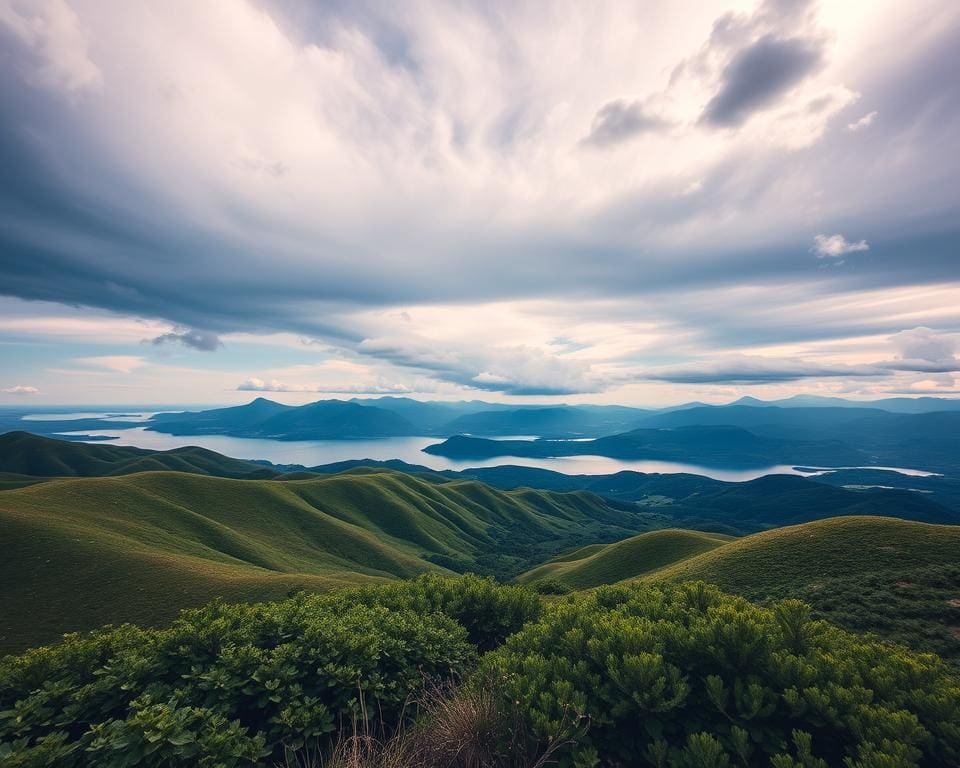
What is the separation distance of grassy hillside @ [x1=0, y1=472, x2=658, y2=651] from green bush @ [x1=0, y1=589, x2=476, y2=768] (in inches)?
1375

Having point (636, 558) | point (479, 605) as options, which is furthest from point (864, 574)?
point (636, 558)

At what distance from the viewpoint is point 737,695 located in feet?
25.1

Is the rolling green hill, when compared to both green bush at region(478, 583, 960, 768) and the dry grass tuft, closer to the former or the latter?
green bush at region(478, 583, 960, 768)

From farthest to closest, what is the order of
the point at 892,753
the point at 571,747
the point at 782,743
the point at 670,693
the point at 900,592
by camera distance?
the point at 900,592, the point at 670,693, the point at 571,747, the point at 782,743, the point at 892,753

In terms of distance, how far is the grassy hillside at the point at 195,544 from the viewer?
42.8m

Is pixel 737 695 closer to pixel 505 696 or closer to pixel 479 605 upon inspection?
pixel 505 696

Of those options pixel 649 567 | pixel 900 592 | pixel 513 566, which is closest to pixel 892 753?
pixel 900 592

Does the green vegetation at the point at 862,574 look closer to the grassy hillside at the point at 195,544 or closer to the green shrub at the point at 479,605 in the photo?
the green shrub at the point at 479,605

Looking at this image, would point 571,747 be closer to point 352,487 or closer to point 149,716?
point 149,716

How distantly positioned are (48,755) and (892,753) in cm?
1352

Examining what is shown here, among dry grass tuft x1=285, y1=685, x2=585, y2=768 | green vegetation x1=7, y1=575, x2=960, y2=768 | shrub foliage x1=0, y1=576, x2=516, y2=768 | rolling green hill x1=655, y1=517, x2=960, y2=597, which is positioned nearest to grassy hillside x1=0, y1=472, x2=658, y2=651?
shrub foliage x1=0, y1=576, x2=516, y2=768

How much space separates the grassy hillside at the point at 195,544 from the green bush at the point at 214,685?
34.9 metres

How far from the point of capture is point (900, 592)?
1034 inches

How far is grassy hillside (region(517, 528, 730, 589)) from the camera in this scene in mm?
67062
